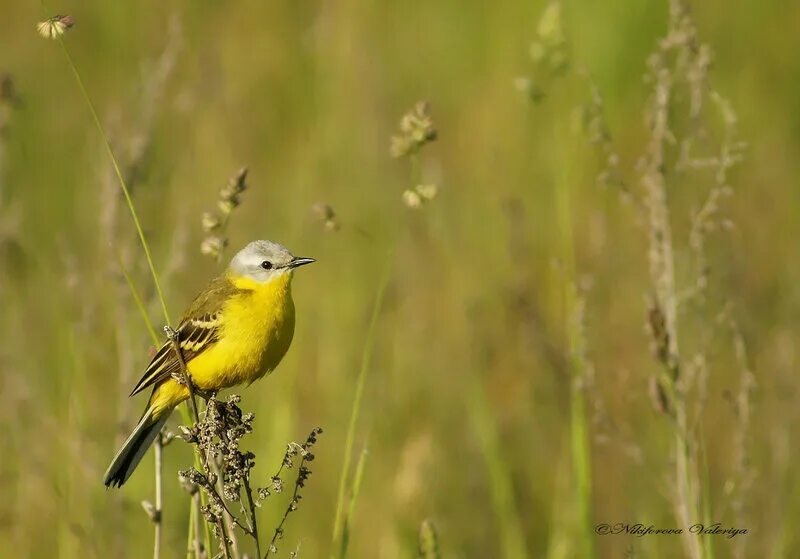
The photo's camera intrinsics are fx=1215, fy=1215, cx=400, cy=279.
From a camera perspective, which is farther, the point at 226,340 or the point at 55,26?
the point at 226,340

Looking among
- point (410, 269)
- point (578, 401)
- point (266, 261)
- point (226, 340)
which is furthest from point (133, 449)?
point (410, 269)

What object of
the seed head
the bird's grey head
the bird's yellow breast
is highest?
the bird's grey head

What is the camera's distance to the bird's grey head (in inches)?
170

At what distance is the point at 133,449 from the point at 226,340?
1.57 ft

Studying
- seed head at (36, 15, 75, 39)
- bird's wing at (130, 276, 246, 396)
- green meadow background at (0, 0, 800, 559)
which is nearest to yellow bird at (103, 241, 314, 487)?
bird's wing at (130, 276, 246, 396)

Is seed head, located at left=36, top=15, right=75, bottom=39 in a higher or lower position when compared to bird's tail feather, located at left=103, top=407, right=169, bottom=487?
higher

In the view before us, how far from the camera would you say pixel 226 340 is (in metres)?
4.06

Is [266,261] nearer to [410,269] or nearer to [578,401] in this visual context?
[578,401]

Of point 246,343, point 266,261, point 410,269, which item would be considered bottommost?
point 246,343

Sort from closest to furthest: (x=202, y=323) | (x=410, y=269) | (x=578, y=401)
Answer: (x=578, y=401), (x=202, y=323), (x=410, y=269)

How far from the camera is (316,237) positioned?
696cm

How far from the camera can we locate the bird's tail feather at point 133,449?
3.70m

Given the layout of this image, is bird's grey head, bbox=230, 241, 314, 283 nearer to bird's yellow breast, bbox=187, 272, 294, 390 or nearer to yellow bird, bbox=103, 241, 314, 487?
yellow bird, bbox=103, 241, 314, 487

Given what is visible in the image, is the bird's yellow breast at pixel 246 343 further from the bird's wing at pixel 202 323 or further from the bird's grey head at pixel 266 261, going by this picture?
the bird's grey head at pixel 266 261
